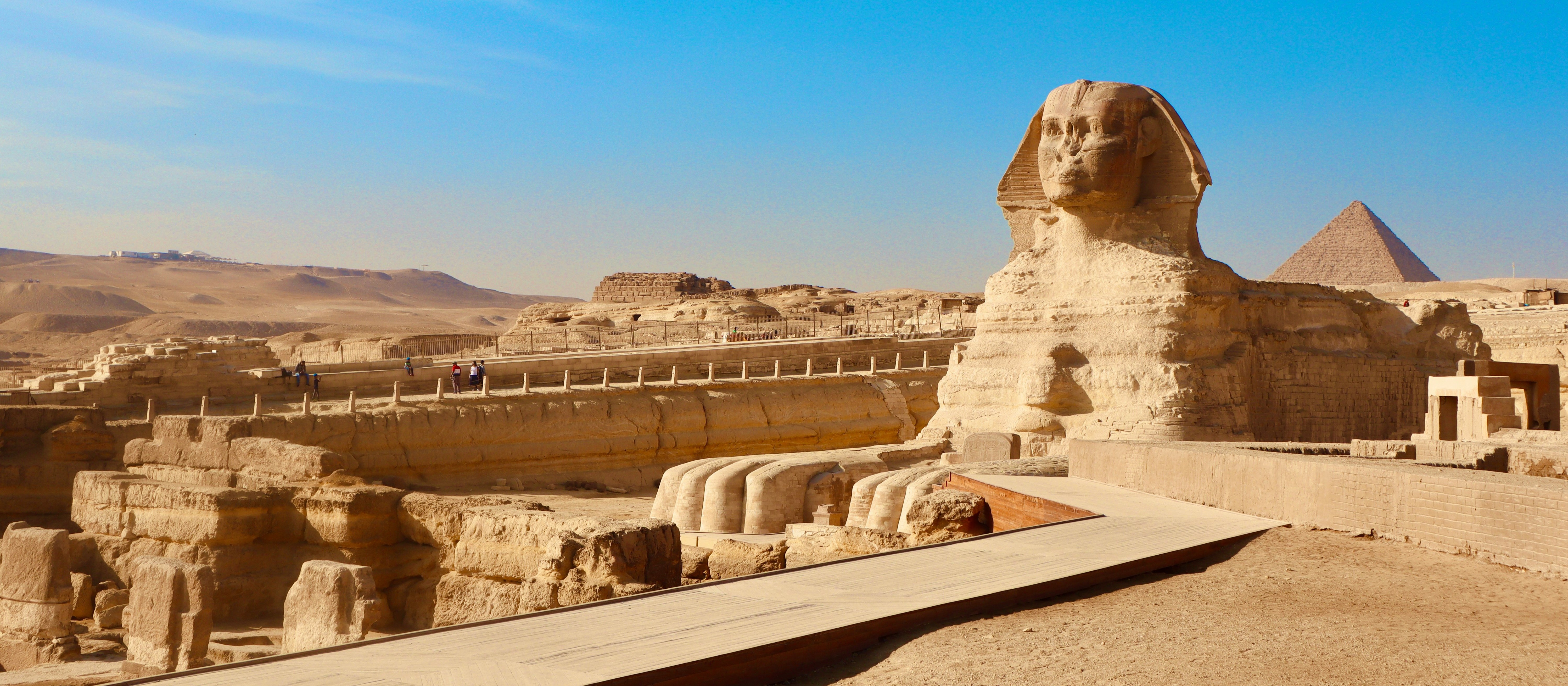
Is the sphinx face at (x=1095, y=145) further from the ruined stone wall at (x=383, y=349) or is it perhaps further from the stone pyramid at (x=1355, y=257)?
the stone pyramid at (x=1355, y=257)

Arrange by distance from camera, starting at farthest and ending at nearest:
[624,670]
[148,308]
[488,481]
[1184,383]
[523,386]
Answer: [148,308]
[523,386]
[488,481]
[1184,383]
[624,670]

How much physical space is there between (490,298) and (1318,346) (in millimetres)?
152209

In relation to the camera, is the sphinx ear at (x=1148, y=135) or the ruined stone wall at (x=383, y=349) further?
the ruined stone wall at (x=383, y=349)

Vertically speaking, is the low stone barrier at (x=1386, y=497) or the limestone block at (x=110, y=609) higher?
the low stone barrier at (x=1386, y=497)

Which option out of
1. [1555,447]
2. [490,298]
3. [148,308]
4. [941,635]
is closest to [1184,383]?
[1555,447]

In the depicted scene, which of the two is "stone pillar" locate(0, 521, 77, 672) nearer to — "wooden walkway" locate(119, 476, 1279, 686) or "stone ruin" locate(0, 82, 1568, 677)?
"stone ruin" locate(0, 82, 1568, 677)

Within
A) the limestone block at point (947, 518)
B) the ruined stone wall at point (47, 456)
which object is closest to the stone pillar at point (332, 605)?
the limestone block at point (947, 518)

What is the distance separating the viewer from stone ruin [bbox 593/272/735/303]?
61.3 meters

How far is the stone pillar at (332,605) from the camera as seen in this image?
8406 mm

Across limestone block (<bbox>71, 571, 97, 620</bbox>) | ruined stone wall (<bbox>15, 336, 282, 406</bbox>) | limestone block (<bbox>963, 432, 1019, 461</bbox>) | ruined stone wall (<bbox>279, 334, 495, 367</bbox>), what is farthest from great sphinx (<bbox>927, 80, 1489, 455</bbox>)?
ruined stone wall (<bbox>279, 334, 495, 367</bbox>)

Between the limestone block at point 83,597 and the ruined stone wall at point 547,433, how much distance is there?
192cm

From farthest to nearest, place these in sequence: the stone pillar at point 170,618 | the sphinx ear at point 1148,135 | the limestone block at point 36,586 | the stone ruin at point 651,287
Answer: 1. the stone ruin at point 651,287
2. the sphinx ear at point 1148,135
3. the limestone block at point 36,586
4. the stone pillar at point 170,618

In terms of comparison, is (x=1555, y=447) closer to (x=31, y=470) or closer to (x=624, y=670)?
(x=624, y=670)

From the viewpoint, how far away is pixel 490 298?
161m
